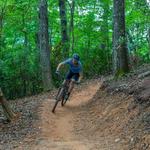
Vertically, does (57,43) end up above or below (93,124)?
above

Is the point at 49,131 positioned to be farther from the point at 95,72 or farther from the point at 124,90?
the point at 95,72

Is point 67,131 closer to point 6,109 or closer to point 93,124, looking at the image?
point 93,124

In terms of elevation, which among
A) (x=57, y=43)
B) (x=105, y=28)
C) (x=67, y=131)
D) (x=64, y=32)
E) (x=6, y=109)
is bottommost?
(x=67, y=131)

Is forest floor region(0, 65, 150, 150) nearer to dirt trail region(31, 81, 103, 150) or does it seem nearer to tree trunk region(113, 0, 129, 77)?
dirt trail region(31, 81, 103, 150)

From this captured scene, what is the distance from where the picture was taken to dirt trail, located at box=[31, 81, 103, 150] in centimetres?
1033

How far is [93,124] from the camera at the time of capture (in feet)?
42.6

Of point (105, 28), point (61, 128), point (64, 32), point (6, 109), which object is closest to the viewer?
point (61, 128)

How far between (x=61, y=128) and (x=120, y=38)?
5.62 m

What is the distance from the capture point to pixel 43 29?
22.1 metres

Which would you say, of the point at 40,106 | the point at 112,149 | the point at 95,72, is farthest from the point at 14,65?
the point at 112,149

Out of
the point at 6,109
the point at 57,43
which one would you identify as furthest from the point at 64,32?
the point at 6,109

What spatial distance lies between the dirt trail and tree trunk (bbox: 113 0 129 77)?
2.00m

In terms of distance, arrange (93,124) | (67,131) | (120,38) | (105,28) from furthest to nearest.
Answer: (105,28)
(120,38)
(93,124)
(67,131)

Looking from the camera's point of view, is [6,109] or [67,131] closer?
[67,131]
